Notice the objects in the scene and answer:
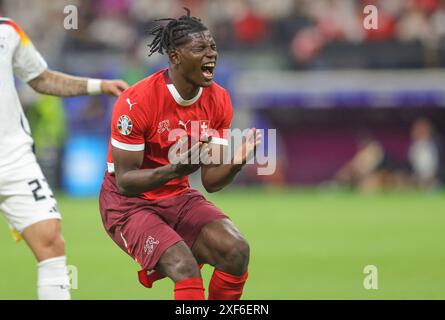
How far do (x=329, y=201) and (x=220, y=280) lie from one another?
1306 centimetres

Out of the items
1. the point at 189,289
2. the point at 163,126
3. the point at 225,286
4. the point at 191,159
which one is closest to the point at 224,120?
the point at 163,126

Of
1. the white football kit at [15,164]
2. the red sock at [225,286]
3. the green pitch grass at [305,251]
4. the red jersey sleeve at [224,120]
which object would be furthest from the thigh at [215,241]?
the green pitch grass at [305,251]

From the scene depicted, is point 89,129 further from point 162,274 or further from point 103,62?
point 162,274

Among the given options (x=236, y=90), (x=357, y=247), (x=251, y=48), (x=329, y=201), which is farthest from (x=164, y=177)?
(x=251, y=48)

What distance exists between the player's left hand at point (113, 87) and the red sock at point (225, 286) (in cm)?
172

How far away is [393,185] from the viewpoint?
22.7 meters

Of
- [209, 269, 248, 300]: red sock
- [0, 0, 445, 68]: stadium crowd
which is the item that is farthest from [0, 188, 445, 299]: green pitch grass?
[0, 0, 445, 68]: stadium crowd

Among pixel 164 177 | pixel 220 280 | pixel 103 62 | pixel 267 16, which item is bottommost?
pixel 220 280

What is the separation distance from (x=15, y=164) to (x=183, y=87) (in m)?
1.36

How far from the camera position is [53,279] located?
23.4ft

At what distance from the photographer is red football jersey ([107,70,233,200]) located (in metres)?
6.91

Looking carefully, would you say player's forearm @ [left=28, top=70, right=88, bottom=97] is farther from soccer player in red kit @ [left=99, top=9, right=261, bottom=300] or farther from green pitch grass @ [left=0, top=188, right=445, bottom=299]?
green pitch grass @ [left=0, top=188, right=445, bottom=299]

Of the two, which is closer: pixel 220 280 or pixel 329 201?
pixel 220 280

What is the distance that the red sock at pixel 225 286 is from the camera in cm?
695
